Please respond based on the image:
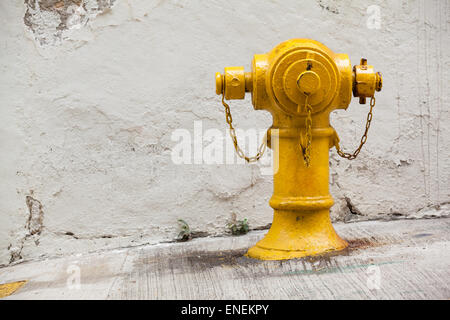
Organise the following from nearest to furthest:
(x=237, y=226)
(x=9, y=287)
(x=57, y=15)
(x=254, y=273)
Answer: (x=254, y=273) < (x=9, y=287) < (x=57, y=15) < (x=237, y=226)

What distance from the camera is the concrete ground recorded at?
164cm

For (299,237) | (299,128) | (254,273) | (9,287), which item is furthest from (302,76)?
(9,287)

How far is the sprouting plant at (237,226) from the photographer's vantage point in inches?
115

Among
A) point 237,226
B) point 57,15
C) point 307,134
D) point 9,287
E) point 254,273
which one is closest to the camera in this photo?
point 254,273

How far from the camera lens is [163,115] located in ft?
9.48

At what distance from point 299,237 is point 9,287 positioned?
132 cm

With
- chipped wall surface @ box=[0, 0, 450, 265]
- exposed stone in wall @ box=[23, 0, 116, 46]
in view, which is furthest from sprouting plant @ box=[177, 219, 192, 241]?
exposed stone in wall @ box=[23, 0, 116, 46]

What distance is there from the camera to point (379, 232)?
253 cm

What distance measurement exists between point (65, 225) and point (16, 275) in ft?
1.36

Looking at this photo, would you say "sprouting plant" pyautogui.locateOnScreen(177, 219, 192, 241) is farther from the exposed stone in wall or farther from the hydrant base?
the exposed stone in wall

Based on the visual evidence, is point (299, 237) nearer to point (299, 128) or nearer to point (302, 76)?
point (299, 128)

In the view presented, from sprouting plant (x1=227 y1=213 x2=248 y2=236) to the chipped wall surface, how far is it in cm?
5
